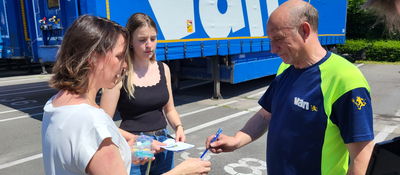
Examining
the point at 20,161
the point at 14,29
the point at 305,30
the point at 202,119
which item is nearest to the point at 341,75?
the point at 305,30

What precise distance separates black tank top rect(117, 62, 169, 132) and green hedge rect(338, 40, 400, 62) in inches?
840

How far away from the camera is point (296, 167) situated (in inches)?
71.9

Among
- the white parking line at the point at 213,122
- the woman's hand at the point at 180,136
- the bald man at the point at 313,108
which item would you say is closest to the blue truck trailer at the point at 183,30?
the white parking line at the point at 213,122

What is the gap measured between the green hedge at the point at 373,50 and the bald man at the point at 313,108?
21.5 m

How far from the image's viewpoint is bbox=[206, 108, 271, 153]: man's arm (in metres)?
2.24

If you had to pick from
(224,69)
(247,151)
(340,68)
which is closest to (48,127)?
(340,68)

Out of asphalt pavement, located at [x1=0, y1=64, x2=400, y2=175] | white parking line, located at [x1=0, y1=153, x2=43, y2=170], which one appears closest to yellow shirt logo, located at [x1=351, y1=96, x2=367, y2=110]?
asphalt pavement, located at [x1=0, y1=64, x2=400, y2=175]

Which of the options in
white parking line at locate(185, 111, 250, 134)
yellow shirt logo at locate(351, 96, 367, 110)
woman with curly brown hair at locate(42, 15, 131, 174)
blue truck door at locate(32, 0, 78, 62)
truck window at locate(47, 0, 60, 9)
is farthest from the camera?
truck window at locate(47, 0, 60, 9)

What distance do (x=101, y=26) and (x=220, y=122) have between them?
5.52 metres

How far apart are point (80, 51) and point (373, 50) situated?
2453cm

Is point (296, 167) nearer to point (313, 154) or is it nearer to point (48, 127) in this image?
point (313, 154)

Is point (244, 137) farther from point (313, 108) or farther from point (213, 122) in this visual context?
point (213, 122)

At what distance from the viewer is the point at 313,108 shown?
67.8 inches

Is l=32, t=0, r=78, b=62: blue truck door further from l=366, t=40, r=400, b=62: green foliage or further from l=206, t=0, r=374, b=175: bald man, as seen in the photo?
l=366, t=40, r=400, b=62: green foliage
